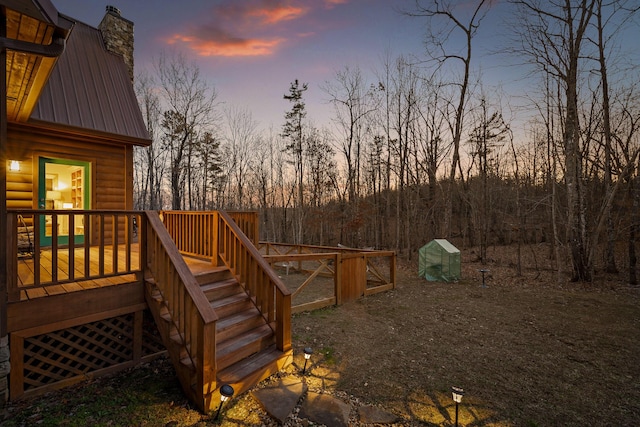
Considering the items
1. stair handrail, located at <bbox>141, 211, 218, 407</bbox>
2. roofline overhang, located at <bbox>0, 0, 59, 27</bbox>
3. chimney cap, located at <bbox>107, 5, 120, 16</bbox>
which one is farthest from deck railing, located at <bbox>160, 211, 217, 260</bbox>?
chimney cap, located at <bbox>107, 5, 120, 16</bbox>

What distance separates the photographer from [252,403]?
310cm

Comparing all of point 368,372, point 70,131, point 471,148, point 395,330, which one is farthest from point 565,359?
point 471,148

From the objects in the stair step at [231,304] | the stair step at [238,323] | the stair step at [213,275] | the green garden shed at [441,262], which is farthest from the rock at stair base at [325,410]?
the green garden shed at [441,262]

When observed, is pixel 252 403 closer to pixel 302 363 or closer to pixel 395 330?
pixel 302 363

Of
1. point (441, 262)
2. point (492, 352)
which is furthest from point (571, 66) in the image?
point (492, 352)

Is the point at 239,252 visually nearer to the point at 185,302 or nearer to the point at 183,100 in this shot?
the point at 185,302

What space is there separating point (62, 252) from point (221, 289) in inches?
155

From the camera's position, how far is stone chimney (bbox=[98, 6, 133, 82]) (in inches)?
287

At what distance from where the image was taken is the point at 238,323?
3801mm

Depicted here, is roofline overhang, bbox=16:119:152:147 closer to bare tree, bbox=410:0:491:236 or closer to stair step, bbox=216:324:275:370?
stair step, bbox=216:324:275:370

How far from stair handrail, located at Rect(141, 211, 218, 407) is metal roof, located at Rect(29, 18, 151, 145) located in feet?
11.6

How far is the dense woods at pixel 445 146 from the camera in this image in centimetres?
872

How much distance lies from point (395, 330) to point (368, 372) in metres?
1.67

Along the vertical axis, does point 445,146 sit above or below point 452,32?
below
